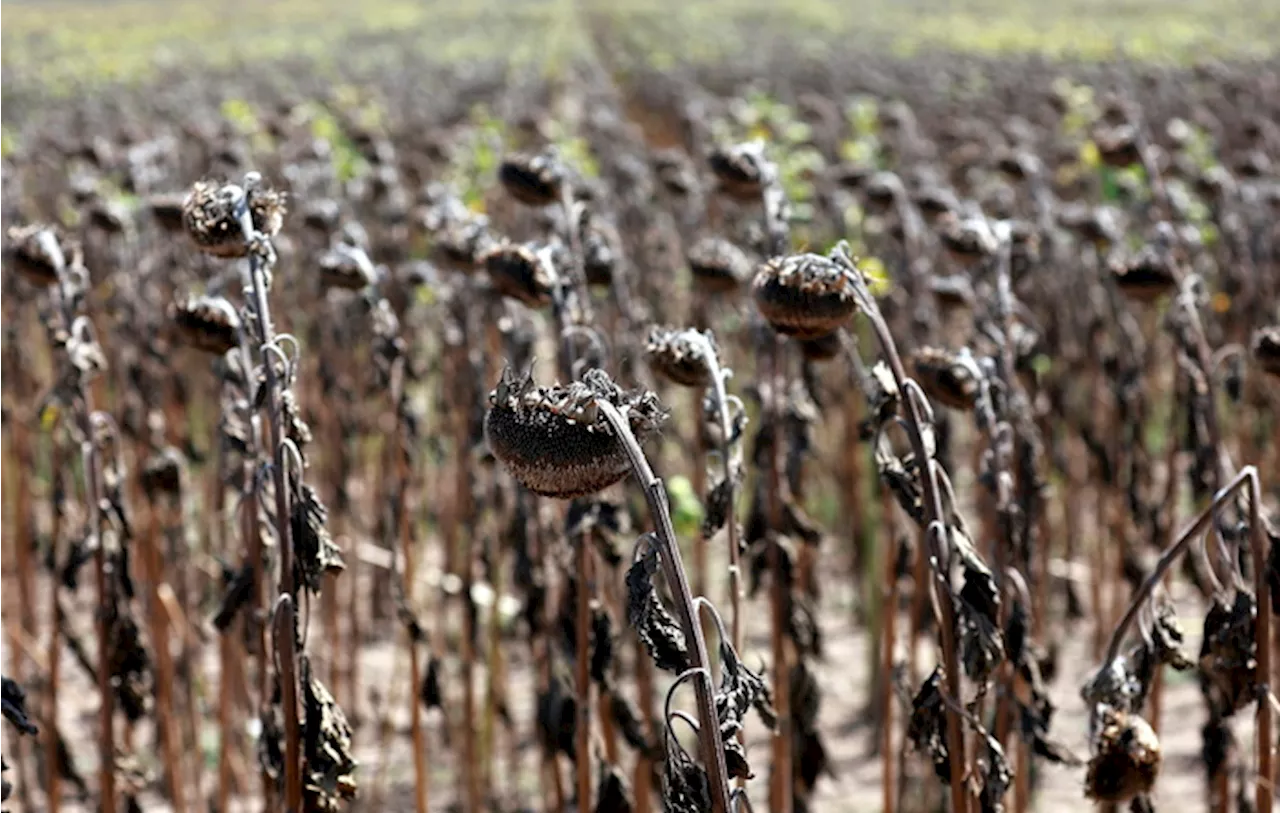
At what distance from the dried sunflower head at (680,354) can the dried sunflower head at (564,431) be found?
55 cm

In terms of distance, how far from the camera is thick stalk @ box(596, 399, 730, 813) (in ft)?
5.74

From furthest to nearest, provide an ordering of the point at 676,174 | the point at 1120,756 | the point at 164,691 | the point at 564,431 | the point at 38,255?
the point at 676,174 → the point at 164,691 → the point at 38,255 → the point at 1120,756 → the point at 564,431

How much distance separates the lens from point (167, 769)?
12.3ft

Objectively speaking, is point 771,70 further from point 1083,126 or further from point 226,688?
point 226,688

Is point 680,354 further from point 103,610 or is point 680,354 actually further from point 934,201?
point 934,201

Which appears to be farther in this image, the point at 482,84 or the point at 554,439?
the point at 482,84

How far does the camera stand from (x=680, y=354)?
2.52m

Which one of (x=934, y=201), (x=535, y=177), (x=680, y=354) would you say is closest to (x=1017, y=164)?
(x=934, y=201)

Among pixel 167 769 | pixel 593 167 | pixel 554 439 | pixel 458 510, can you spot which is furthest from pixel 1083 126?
pixel 554 439

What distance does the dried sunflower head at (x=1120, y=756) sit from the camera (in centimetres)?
213

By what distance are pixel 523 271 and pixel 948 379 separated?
2.67 ft

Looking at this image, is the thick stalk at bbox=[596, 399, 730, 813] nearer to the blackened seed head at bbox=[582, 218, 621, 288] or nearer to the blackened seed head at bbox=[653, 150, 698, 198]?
the blackened seed head at bbox=[582, 218, 621, 288]

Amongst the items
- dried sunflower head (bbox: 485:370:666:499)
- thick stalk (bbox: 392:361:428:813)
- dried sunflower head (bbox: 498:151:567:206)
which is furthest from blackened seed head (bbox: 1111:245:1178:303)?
dried sunflower head (bbox: 485:370:666:499)

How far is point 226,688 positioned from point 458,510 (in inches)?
→ 44.1
